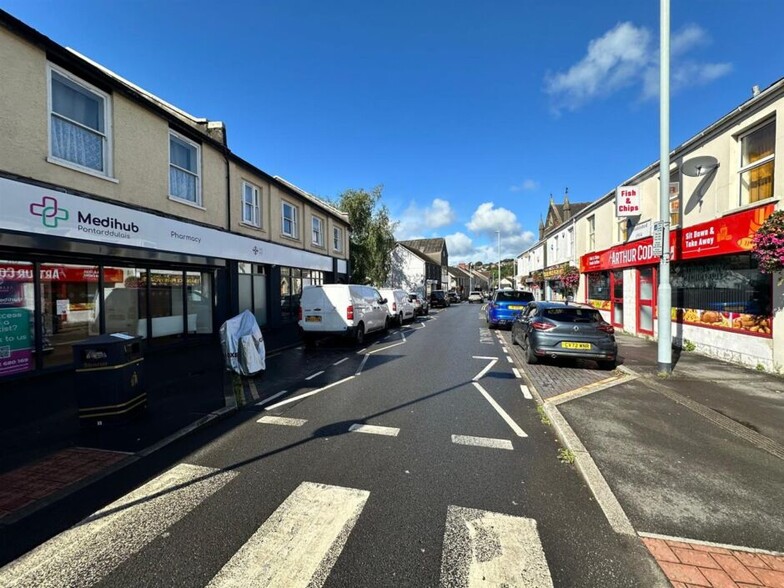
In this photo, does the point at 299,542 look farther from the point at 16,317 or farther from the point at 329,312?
the point at 329,312

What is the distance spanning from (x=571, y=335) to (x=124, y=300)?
1080cm

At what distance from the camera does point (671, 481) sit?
12.2ft

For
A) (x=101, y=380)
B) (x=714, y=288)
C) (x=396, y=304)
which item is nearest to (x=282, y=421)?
(x=101, y=380)

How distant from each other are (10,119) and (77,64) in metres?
1.96

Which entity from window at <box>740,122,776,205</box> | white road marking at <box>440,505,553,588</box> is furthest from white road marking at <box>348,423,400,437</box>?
window at <box>740,122,776,205</box>

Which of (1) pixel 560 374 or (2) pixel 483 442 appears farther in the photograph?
(1) pixel 560 374

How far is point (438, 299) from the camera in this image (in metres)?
39.6

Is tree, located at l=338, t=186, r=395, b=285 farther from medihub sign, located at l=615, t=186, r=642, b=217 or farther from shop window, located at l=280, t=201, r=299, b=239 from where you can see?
medihub sign, located at l=615, t=186, r=642, b=217

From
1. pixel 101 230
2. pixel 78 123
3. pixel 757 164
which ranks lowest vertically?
pixel 101 230

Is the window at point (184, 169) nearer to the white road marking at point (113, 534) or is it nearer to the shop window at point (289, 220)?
the shop window at point (289, 220)

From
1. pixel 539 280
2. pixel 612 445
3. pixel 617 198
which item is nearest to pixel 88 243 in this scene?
pixel 612 445

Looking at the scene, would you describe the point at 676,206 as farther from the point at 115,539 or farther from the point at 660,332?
the point at 115,539

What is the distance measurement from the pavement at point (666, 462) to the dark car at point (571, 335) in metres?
1.15

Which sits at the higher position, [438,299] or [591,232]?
[591,232]
